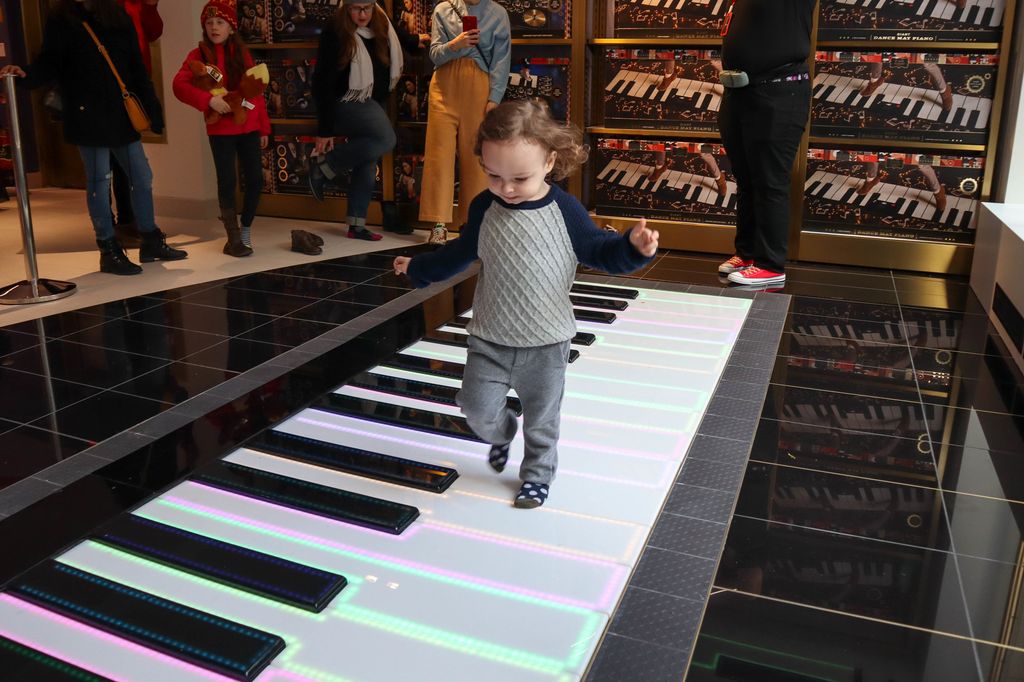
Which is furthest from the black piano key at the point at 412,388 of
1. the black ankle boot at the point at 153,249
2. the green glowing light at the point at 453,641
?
the black ankle boot at the point at 153,249

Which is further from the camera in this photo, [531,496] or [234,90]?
[234,90]

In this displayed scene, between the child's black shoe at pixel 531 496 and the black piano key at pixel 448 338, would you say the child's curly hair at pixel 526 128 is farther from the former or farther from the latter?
the black piano key at pixel 448 338

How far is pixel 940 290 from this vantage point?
4.42m

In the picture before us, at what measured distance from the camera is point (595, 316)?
12.3 ft

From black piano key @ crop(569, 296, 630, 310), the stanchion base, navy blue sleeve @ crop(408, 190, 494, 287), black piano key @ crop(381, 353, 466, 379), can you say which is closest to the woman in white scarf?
the stanchion base

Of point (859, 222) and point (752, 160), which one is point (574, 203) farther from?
point (859, 222)

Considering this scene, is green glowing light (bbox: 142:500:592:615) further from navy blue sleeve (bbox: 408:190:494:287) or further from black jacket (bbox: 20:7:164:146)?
black jacket (bbox: 20:7:164:146)

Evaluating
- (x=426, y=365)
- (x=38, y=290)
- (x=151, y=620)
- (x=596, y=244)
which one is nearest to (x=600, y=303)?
(x=426, y=365)

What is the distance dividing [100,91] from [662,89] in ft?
9.88

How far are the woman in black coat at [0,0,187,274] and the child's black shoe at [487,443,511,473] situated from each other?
9.63 ft

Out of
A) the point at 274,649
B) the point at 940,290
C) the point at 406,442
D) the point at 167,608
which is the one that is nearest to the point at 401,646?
the point at 274,649

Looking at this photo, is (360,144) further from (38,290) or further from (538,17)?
(38,290)

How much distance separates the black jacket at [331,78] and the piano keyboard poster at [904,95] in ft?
8.09

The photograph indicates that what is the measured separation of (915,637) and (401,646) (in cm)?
95
